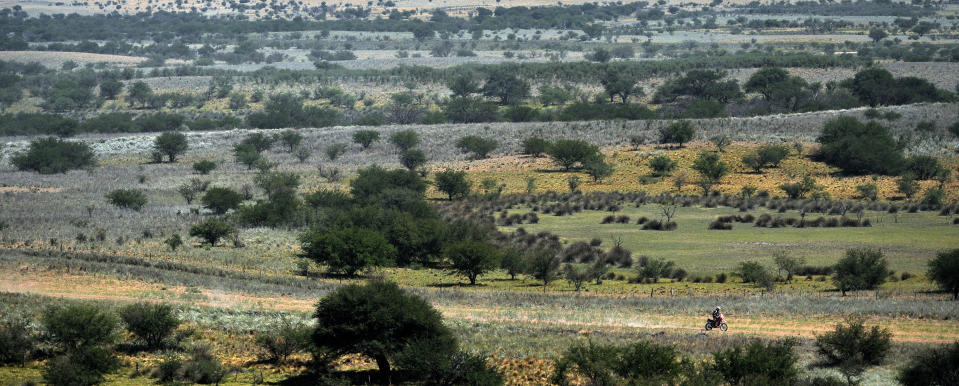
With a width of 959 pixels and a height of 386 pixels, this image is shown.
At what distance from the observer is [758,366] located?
22.4 metres

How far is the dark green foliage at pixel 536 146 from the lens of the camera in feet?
270

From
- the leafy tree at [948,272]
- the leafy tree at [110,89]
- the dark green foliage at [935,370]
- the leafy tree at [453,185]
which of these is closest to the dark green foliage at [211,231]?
the leafy tree at [453,185]

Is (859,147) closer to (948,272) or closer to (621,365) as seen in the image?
(948,272)

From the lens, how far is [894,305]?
31547 millimetres

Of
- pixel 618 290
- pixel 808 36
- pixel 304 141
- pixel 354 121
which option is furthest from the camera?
pixel 808 36

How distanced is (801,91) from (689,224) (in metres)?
57.3

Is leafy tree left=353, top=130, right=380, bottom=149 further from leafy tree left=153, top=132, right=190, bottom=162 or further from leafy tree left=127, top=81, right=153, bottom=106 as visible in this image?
leafy tree left=127, top=81, right=153, bottom=106

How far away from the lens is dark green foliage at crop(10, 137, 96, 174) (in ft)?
264

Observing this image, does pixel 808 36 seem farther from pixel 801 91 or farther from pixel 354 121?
pixel 354 121

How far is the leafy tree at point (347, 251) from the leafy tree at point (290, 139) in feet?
161

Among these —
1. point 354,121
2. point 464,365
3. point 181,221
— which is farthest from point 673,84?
point 464,365

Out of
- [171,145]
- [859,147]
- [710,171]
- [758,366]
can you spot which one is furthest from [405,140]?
[758,366]

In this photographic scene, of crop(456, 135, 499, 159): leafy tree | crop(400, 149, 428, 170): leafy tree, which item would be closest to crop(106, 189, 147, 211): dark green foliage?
crop(400, 149, 428, 170): leafy tree

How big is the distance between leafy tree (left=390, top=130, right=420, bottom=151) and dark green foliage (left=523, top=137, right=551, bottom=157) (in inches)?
416
